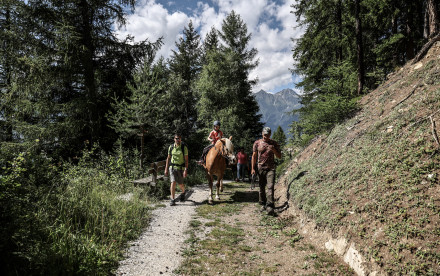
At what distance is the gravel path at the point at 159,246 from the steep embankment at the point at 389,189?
3079mm

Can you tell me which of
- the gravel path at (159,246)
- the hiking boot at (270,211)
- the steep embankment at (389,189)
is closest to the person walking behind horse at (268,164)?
the hiking boot at (270,211)

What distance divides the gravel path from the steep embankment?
308 cm

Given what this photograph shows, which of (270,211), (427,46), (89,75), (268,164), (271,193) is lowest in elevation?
(270,211)

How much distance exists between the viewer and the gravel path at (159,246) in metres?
3.38

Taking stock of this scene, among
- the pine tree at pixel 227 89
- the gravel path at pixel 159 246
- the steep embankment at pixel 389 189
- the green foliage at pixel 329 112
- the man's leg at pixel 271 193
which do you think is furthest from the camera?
the pine tree at pixel 227 89

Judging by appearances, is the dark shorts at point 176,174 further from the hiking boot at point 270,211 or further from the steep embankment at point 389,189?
the steep embankment at point 389,189

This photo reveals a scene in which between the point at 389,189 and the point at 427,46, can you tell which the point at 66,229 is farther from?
the point at 427,46

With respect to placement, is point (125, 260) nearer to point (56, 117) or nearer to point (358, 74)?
point (56, 117)

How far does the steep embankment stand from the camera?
274cm

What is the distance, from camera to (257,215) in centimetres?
638

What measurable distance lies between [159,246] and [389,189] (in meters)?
4.57

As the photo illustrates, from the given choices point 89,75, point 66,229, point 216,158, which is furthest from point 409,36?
point 89,75

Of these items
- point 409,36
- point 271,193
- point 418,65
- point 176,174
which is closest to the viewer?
point 271,193

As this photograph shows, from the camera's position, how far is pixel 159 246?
13.7 feet
